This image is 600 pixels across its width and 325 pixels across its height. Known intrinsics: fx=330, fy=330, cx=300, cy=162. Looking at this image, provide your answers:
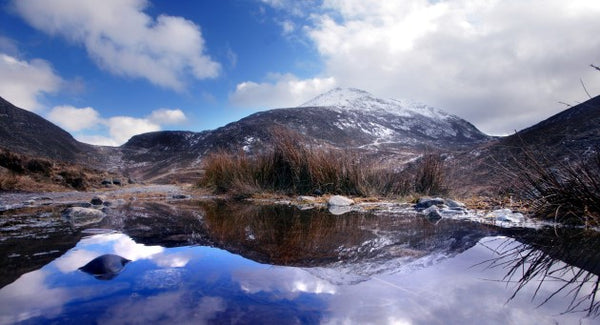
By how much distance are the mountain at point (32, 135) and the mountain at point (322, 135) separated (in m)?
9.49

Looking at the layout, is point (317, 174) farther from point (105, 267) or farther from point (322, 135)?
point (322, 135)

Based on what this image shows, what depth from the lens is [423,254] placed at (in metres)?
1.90

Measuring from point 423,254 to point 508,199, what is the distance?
3.11 meters

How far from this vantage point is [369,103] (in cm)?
12381

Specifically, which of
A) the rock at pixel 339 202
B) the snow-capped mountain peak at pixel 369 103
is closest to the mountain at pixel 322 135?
the snow-capped mountain peak at pixel 369 103

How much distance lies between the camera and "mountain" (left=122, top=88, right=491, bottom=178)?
53344 mm

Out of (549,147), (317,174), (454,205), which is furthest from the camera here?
(549,147)

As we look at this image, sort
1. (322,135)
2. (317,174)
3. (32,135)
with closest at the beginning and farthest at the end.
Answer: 1. (317,174)
2. (32,135)
3. (322,135)

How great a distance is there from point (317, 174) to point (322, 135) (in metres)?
60.5

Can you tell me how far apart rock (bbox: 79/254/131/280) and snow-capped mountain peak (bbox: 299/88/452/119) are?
365 feet

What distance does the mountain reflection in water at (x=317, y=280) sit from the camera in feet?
3.44

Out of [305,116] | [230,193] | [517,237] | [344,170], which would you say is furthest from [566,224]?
[305,116]

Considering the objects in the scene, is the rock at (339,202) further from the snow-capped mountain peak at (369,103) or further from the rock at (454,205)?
the snow-capped mountain peak at (369,103)

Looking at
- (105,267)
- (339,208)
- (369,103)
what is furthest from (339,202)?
(369,103)
